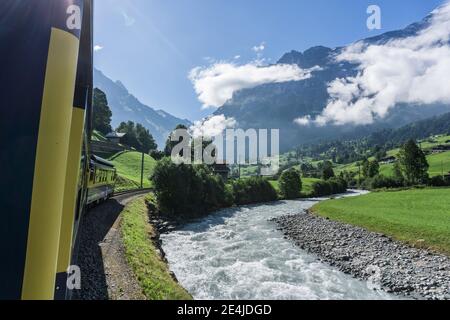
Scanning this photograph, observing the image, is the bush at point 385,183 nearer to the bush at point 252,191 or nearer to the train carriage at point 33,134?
the bush at point 252,191

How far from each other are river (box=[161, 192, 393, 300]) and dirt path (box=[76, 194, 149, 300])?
3523 mm

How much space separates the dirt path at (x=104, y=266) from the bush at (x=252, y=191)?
3974 centimetres

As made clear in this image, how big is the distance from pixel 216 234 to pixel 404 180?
73873mm

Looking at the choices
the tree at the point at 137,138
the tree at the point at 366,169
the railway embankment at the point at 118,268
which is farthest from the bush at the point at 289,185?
the railway embankment at the point at 118,268

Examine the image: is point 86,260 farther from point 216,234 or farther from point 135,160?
point 135,160

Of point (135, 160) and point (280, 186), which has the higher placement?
point (135, 160)

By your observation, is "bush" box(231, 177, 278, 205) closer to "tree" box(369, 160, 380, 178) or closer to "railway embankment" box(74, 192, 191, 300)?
"railway embankment" box(74, 192, 191, 300)

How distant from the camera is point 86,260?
13930mm

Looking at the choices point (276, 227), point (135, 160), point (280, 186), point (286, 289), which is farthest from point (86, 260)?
point (135, 160)

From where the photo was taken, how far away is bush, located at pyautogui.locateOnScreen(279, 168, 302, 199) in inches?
2943

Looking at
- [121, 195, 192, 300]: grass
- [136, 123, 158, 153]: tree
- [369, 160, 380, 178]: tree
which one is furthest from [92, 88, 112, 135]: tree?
[369, 160, 380, 178]: tree
